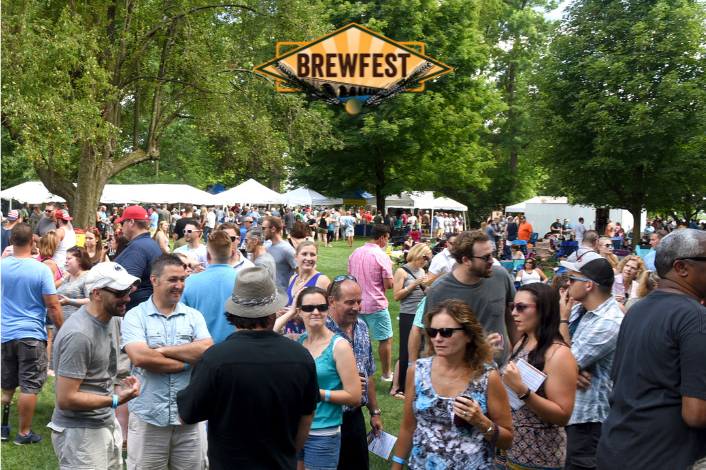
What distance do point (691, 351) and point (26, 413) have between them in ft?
16.4

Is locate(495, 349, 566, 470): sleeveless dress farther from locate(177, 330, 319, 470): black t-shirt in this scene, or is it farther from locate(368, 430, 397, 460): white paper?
locate(177, 330, 319, 470): black t-shirt

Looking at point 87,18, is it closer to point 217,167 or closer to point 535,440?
point 535,440

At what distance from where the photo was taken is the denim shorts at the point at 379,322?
655 centimetres

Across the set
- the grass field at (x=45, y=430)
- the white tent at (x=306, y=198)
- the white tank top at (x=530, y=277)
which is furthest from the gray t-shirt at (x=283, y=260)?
the white tent at (x=306, y=198)

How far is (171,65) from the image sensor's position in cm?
1925

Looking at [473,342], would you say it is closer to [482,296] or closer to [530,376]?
[530,376]

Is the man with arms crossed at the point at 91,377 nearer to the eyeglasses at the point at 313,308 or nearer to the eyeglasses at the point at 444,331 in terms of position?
the eyeglasses at the point at 313,308

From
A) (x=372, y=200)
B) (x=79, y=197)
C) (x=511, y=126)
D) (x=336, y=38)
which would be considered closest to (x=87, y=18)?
(x=79, y=197)

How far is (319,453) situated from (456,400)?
104cm

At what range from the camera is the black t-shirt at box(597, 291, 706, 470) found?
233 centimetres

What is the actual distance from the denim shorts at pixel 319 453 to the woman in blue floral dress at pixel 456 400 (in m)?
0.62

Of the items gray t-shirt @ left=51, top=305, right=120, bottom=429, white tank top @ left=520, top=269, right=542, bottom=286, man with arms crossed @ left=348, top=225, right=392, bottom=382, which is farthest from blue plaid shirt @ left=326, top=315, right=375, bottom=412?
white tank top @ left=520, top=269, right=542, bottom=286

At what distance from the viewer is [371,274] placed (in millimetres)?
6422

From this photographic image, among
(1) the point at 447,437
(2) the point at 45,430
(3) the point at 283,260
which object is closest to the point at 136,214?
(3) the point at 283,260
